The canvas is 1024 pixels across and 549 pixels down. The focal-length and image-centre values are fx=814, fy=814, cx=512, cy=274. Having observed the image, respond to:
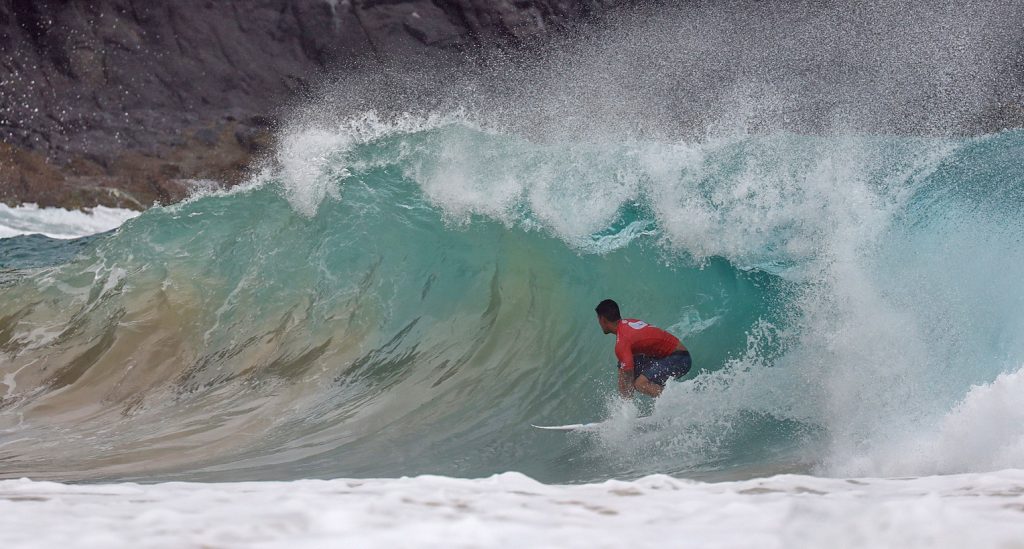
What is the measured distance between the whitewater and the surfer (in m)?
0.17

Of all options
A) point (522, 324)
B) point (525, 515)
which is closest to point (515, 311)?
point (522, 324)

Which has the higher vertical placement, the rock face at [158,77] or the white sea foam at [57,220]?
the rock face at [158,77]

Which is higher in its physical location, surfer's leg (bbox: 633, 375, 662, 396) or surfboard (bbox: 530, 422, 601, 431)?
surfer's leg (bbox: 633, 375, 662, 396)

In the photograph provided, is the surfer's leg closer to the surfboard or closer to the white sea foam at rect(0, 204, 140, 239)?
the surfboard

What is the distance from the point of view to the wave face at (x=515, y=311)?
478 centimetres

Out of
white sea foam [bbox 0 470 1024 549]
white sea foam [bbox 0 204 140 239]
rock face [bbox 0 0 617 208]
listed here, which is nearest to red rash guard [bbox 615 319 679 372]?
white sea foam [bbox 0 470 1024 549]

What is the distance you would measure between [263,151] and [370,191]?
2.71 m

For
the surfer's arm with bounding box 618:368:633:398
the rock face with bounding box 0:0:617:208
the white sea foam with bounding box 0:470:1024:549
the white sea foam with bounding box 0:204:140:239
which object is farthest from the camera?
the rock face with bounding box 0:0:617:208

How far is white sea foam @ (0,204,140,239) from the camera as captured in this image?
852 centimetres

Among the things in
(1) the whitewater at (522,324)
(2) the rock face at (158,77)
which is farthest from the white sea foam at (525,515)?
(2) the rock face at (158,77)

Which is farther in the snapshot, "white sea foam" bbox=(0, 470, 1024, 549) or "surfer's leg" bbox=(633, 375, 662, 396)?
"surfer's leg" bbox=(633, 375, 662, 396)

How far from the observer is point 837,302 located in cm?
533

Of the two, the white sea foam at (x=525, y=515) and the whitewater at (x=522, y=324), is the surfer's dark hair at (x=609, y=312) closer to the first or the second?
the whitewater at (x=522, y=324)

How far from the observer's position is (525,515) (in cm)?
230
